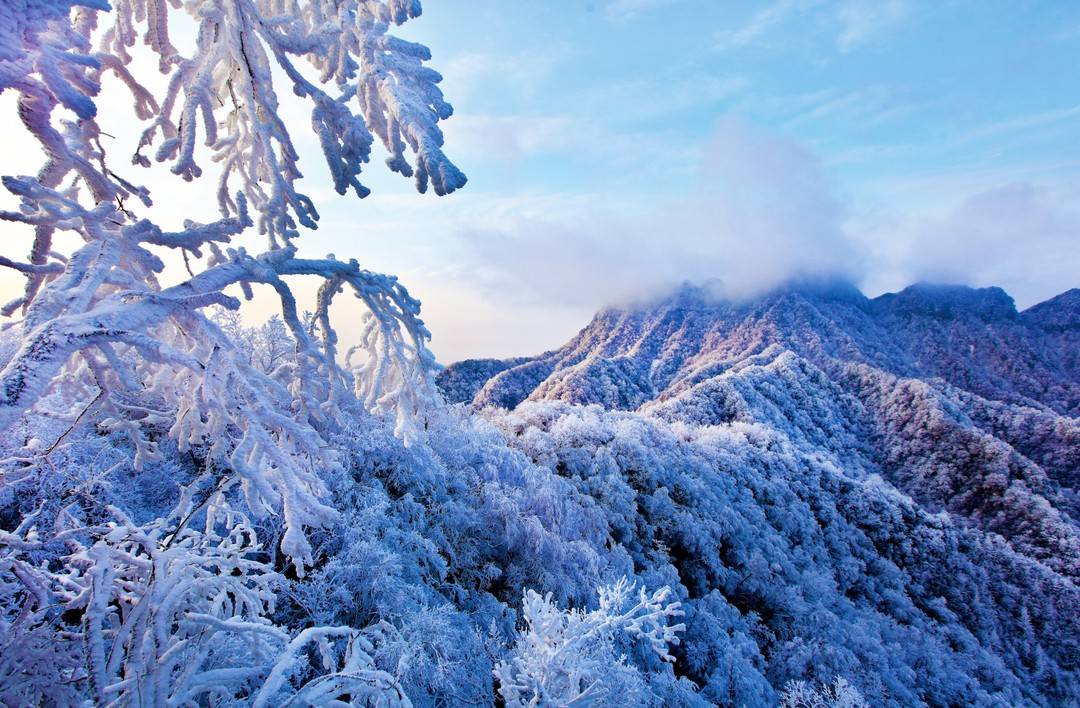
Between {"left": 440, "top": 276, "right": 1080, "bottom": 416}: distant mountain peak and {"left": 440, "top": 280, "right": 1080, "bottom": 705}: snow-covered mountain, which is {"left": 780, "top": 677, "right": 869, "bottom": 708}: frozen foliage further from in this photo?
{"left": 440, "top": 276, "right": 1080, "bottom": 416}: distant mountain peak

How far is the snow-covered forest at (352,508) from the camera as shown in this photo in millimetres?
1928

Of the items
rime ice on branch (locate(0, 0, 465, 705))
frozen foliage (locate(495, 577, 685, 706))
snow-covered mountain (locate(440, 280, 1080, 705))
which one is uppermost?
rime ice on branch (locate(0, 0, 465, 705))

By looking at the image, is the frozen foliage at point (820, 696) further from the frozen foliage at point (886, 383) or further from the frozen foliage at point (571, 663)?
the frozen foliage at point (886, 383)

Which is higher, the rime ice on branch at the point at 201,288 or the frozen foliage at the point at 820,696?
the rime ice on branch at the point at 201,288

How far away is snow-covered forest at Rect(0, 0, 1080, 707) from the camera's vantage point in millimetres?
1928

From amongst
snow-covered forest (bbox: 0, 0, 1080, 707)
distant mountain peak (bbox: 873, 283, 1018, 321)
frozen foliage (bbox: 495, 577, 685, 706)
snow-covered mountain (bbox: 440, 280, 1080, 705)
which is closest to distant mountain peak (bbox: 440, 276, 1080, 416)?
distant mountain peak (bbox: 873, 283, 1018, 321)

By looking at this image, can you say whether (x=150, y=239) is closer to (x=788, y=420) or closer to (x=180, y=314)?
(x=180, y=314)

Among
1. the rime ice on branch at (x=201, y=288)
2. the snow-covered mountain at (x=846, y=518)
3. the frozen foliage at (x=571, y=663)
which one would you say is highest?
the rime ice on branch at (x=201, y=288)

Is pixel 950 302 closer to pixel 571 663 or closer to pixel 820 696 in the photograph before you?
pixel 820 696

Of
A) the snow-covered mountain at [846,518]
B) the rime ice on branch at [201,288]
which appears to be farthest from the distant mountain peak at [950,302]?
the rime ice on branch at [201,288]

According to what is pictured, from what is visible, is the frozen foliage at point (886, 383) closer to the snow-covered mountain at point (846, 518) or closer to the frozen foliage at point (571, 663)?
the snow-covered mountain at point (846, 518)

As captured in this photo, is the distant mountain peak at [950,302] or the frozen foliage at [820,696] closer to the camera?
the frozen foliage at [820,696]

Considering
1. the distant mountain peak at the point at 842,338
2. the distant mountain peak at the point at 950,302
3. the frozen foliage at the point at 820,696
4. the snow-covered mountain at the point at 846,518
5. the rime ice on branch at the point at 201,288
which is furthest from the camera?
the distant mountain peak at the point at 950,302

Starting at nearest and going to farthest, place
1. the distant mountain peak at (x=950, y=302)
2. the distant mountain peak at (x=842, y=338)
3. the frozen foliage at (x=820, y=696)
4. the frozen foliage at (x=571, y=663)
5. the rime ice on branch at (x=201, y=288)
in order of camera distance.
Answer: the rime ice on branch at (x=201, y=288) → the frozen foliage at (x=571, y=663) → the frozen foliage at (x=820, y=696) → the distant mountain peak at (x=842, y=338) → the distant mountain peak at (x=950, y=302)
